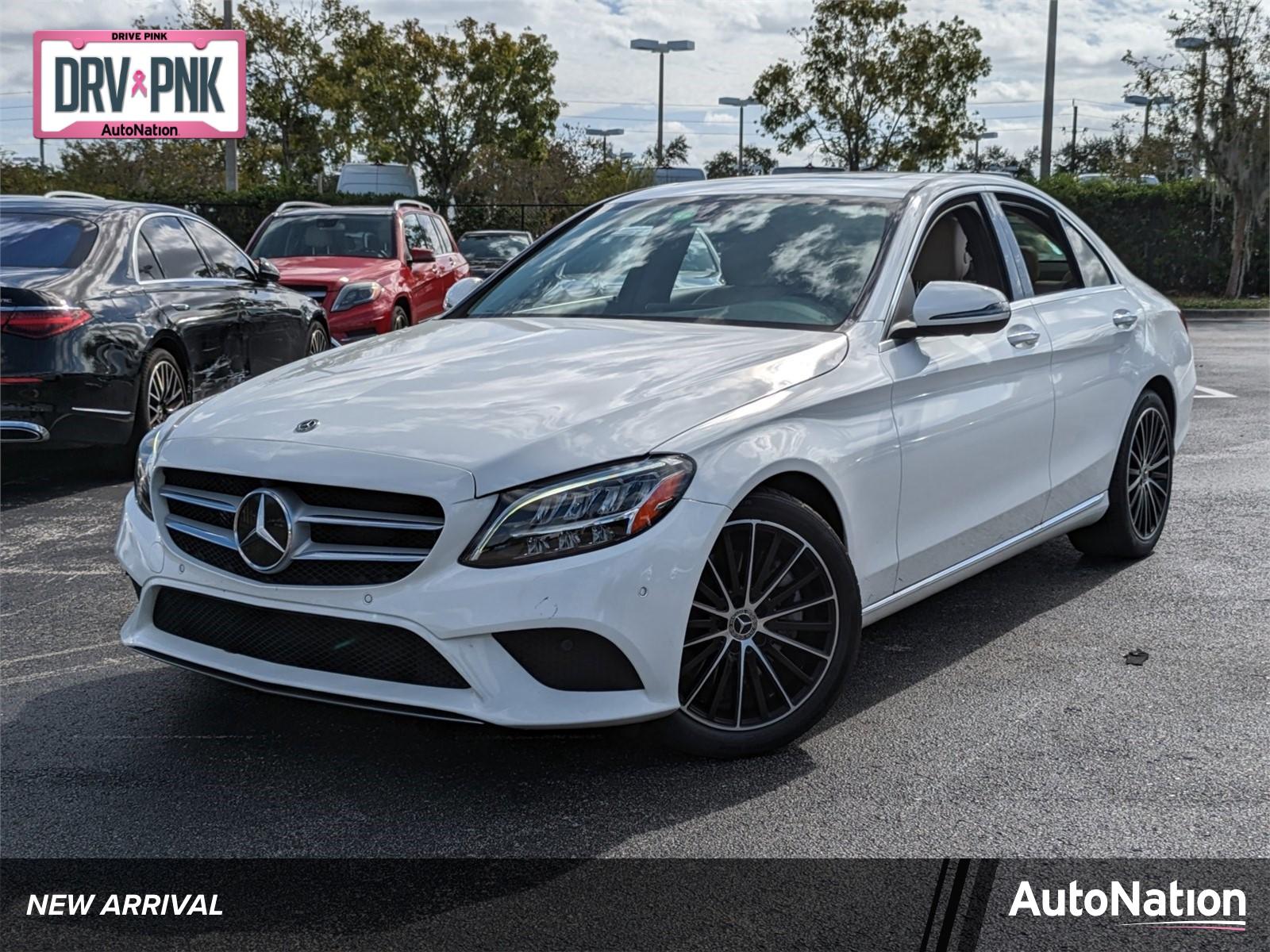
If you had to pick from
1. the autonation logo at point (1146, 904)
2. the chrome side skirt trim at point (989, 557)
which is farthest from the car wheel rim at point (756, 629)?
the autonation logo at point (1146, 904)

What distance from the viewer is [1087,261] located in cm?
610

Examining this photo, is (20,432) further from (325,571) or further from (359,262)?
(359,262)

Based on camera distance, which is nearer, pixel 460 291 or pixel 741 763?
pixel 741 763

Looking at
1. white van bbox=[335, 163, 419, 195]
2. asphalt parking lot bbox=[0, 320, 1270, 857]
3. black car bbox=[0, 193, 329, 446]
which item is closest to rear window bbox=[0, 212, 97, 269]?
black car bbox=[0, 193, 329, 446]

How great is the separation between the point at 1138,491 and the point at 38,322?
5.44 meters

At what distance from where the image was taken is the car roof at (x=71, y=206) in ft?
28.4

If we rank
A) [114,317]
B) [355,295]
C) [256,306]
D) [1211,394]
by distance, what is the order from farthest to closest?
[355,295], [1211,394], [256,306], [114,317]

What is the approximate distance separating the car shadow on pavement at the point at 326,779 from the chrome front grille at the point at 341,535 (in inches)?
14.1

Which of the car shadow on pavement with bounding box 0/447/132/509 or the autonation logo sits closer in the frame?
the autonation logo

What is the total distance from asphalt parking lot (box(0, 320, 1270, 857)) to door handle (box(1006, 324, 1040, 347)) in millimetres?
1013

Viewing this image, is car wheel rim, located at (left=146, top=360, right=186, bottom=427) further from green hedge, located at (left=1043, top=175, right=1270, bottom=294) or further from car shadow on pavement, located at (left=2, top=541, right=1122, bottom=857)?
green hedge, located at (left=1043, top=175, right=1270, bottom=294)

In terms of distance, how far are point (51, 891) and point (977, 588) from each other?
3766mm

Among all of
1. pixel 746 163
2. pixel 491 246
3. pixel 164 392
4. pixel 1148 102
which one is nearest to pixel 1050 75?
pixel 1148 102

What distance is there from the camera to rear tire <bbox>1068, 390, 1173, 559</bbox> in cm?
597
